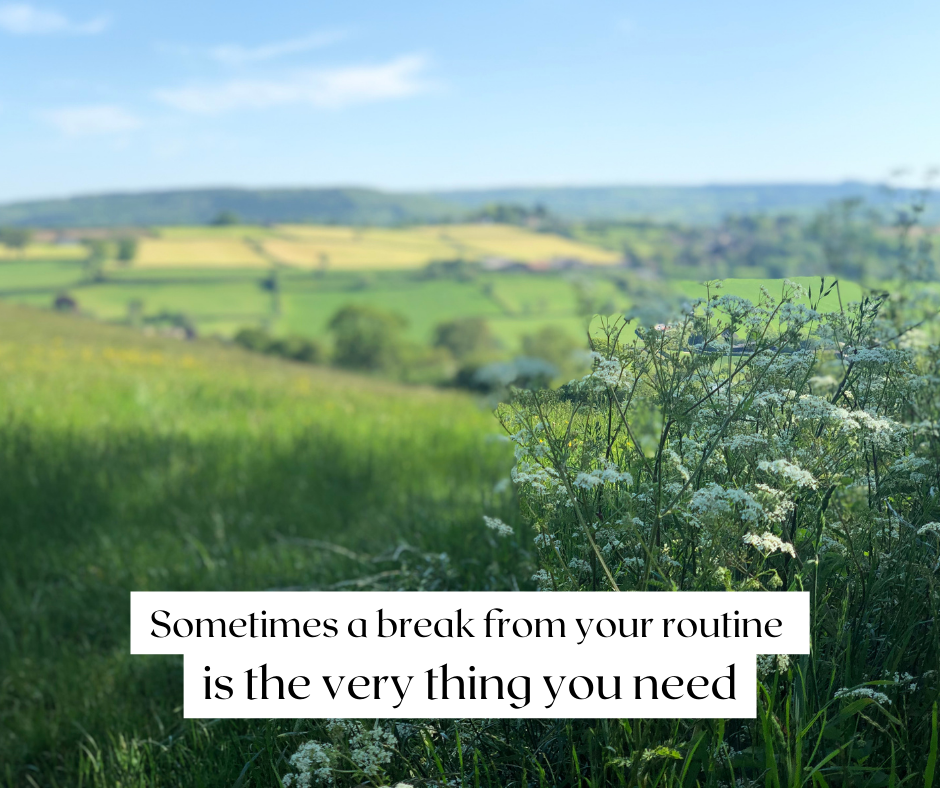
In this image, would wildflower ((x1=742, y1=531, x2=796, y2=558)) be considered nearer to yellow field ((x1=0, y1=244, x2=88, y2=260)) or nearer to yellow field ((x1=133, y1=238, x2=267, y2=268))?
yellow field ((x1=133, y1=238, x2=267, y2=268))

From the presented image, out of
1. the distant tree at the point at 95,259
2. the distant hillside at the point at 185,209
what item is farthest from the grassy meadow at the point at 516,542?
the distant hillside at the point at 185,209

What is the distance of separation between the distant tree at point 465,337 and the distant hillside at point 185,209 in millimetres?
46574

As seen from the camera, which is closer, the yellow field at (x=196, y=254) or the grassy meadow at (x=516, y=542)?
the grassy meadow at (x=516, y=542)

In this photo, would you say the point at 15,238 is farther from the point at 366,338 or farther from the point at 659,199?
the point at 659,199

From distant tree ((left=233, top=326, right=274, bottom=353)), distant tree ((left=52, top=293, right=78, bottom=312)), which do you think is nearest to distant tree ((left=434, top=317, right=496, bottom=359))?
distant tree ((left=233, top=326, right=274, bottom=353))

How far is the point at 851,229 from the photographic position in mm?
18938

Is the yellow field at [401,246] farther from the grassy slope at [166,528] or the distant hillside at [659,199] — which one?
the grassy slope at [166,528]

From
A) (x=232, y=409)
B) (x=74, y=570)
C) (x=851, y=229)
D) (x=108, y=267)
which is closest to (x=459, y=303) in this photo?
(x=108, y=267)

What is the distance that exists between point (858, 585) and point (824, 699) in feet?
0.97

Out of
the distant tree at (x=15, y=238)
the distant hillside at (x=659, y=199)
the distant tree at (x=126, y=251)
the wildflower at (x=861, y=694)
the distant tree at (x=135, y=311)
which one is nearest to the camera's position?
the wildflower at (x=861, y=694)

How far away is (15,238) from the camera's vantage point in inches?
3324

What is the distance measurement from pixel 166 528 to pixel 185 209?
12049 centimetres

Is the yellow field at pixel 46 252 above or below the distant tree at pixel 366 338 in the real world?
above

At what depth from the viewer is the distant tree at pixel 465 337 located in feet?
213
